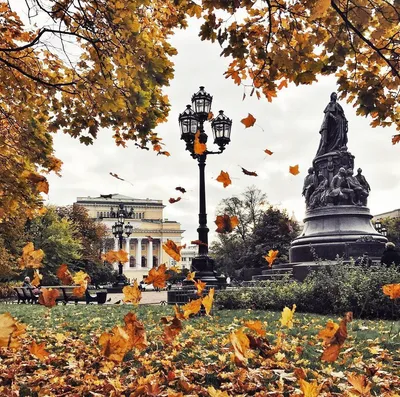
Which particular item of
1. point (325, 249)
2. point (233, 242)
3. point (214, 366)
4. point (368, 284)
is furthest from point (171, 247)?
point (233, 242)

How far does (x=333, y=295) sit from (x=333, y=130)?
12.0m

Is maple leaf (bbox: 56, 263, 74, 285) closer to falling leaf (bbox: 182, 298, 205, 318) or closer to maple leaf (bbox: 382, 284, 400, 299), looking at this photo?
falling leaf (bbox: 182, 298, 205, 318)

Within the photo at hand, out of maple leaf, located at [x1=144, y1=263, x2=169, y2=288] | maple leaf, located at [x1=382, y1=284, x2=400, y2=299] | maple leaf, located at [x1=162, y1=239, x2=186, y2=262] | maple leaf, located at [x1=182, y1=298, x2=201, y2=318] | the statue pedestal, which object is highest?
the statue pedestal

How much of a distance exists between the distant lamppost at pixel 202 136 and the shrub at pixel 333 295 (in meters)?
0.83

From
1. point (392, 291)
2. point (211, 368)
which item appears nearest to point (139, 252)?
point (392, 291)

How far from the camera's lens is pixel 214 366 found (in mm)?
4574

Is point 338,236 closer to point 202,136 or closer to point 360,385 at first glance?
point 202,136

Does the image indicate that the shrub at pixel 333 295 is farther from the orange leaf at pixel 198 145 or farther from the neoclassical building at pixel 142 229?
the neoclassical building at pixel 142 229

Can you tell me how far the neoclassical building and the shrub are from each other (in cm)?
8877

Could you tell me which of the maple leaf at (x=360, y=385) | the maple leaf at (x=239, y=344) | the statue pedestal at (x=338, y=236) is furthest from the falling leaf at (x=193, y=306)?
the statue pedestal at (x=338, y=236)

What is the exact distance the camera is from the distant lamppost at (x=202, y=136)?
11.4 m

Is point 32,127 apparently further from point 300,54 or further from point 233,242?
point 233,242

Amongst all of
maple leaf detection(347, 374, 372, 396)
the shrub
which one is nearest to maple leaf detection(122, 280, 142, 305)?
maple leaf detection(347, 374, 372, 396)

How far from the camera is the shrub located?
948cm
